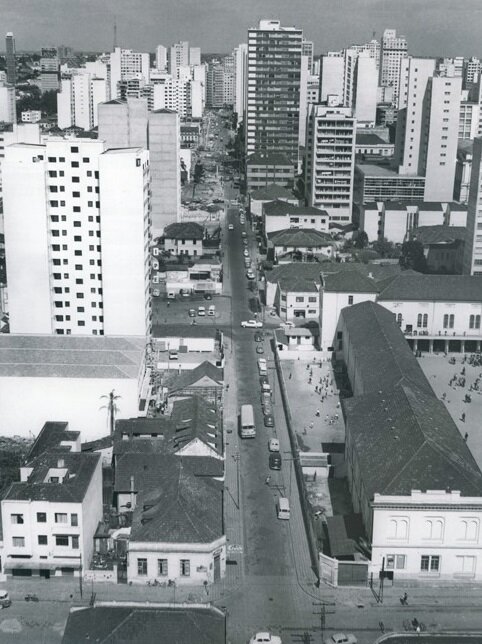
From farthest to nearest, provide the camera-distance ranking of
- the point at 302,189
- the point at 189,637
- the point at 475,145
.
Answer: the point at 302,189
the point at 475,145
the point at 189,637

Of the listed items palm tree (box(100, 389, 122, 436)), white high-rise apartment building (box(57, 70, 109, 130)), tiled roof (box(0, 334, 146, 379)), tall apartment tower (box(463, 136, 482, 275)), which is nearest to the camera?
palm tree (box(100, 389, 122, 436))

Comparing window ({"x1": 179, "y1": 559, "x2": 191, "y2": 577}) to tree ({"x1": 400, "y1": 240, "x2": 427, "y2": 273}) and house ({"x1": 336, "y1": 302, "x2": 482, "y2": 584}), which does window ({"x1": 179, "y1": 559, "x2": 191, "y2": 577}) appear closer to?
house ({"x1": 336, "y1": 302, "x2": 482, "y2": 584})

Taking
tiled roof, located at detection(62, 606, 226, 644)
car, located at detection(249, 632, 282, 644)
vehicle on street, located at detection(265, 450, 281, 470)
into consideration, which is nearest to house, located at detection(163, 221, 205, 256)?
vehicle on street, located at detection(265, 450, 281, 470)

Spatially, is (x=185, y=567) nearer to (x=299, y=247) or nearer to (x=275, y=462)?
(x=275, y=462)

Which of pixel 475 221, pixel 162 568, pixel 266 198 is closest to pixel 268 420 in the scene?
pixel 162 568

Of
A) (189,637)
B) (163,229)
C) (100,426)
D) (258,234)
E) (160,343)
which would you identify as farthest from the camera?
(258,234)

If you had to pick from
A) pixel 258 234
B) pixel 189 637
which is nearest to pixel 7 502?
pixel 189 637

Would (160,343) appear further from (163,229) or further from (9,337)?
(163,229)
